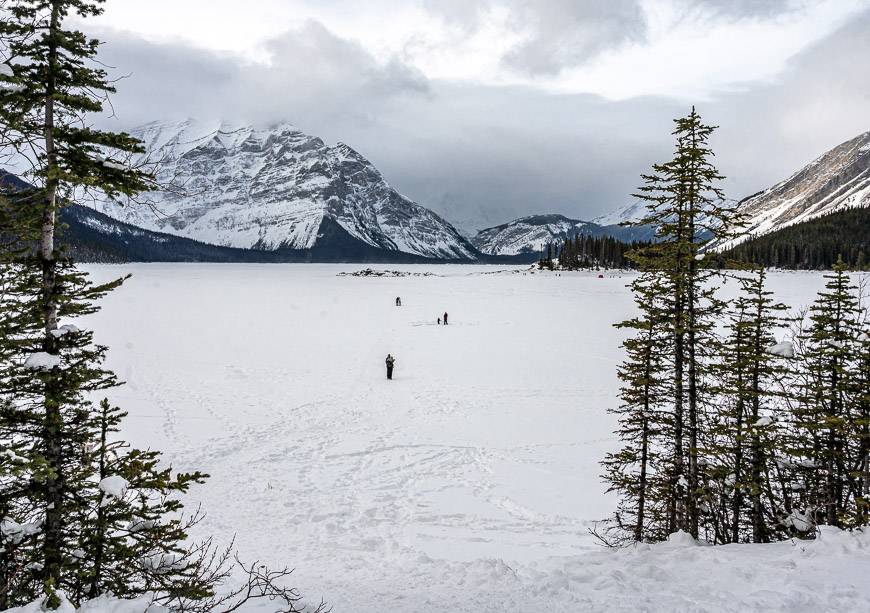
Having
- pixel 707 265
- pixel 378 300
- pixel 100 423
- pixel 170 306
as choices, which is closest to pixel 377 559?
pixel 100 423

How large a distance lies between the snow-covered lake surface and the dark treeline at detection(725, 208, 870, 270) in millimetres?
145838

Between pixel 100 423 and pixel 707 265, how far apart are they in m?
13.7

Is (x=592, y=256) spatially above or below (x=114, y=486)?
above

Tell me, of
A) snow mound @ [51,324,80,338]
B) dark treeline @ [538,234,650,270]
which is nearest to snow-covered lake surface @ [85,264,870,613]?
snow mound @ [51,324,80,338]

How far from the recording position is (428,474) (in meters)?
16.1

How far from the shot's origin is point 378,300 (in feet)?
246

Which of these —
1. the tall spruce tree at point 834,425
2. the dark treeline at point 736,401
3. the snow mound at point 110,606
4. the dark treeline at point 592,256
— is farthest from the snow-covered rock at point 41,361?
the dark treeline at point 592,256

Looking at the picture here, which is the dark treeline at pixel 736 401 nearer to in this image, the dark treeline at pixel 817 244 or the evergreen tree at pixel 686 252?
the evergreen tree at pixel 686 252

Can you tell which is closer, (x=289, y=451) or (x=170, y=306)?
(x=289, y=451)

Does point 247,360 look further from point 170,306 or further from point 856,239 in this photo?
point 856,239

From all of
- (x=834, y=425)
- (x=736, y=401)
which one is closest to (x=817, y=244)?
(x=736, y=401)

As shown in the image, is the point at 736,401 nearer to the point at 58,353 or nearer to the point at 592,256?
the point at 58,353

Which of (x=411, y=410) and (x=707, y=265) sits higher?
(x=707, y=265)

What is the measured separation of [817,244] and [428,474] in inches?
7491
